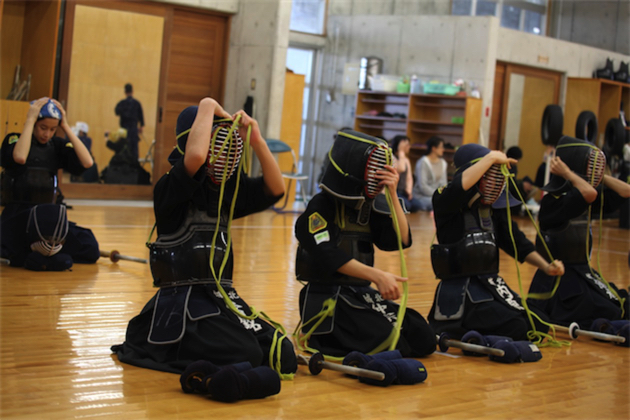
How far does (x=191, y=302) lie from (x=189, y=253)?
19 cm

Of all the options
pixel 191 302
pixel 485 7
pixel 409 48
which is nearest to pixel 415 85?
pixel 409 48

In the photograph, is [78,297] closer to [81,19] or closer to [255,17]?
[81,19]

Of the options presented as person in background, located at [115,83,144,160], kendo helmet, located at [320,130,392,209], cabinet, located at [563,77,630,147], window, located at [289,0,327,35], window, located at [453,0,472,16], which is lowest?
kendo helmet, located at [320,130,392,209]

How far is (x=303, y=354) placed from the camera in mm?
3246

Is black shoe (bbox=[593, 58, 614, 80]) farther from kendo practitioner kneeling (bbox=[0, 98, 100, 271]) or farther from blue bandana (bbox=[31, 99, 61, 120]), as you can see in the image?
blue bandana (bbox=[31, 99, 61, 120])

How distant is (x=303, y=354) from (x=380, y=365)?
48 centimetres

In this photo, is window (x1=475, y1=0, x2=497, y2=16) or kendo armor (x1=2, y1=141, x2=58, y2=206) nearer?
kendo armor (x1=2, y1=141, x2=58, y2=206)

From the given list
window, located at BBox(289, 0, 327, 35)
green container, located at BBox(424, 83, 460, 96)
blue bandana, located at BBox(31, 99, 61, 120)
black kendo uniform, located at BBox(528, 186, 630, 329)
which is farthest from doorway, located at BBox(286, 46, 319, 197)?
black kendo uniform, located at BBox(528, 186, 630, 329)

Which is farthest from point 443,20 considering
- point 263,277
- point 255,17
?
point 263,277

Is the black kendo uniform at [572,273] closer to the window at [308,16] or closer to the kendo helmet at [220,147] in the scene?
the kendo helmet at [220,147]

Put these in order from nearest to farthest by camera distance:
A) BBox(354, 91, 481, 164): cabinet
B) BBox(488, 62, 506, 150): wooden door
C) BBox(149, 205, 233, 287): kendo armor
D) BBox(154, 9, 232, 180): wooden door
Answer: BBox(149, 205, 233, 287): kendo armor → BBox(154, 9, 232, 180): wooden door → BBox(354, 91, 481, 164): cabinet → BBox(488, 62, 506, 150): wooden door

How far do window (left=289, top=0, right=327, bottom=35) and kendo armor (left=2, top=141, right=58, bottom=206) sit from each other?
1050cm

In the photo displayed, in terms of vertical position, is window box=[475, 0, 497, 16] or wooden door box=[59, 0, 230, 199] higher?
window box=[475, 0, 497, 16]

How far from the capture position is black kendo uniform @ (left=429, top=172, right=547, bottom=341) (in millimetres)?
3641
